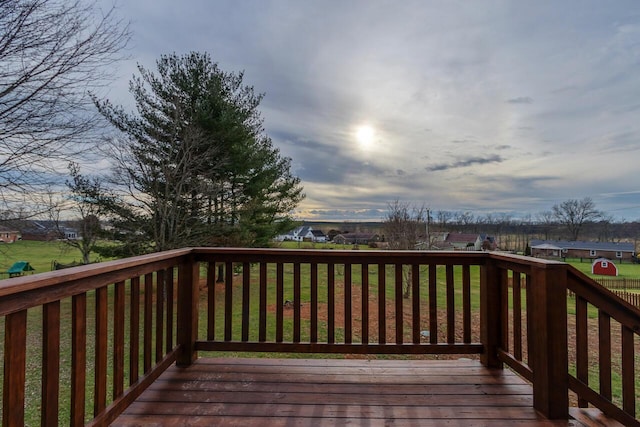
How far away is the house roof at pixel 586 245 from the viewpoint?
14273mm

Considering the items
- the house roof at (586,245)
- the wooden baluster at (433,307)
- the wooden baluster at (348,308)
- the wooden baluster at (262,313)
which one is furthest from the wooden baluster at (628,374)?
the house roof at (586,245)

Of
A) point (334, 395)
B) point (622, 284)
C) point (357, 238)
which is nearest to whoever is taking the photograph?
point (334, 395)

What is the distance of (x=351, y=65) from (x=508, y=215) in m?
14.7

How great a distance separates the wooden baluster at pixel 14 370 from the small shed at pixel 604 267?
18.9 metres

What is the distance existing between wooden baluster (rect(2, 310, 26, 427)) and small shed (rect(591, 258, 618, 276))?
1890 cm

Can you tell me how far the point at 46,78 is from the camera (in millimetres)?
5074

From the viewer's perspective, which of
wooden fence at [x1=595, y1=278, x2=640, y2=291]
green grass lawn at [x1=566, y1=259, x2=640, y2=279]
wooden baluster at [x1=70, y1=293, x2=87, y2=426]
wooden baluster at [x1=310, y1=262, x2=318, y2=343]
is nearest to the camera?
wooden baluster at [x1=70, y1=293, x2=87, y2=426]

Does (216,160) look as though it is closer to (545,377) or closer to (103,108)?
(103,108)

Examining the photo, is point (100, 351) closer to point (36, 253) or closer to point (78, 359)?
point (78, 359)

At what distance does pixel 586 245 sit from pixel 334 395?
730 inches

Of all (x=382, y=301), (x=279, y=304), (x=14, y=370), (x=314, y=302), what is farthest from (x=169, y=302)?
(x=382, y=301)

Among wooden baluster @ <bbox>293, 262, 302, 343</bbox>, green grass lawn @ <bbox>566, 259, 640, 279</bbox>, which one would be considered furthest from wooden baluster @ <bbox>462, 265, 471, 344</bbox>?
green grass lawn @ <bbox>566, 259, 640, 279</bbox>

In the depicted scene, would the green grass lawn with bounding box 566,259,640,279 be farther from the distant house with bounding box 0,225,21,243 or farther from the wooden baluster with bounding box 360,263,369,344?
the distant house with bounding box 0,225,21,243

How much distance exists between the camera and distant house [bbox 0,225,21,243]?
18.3ft
